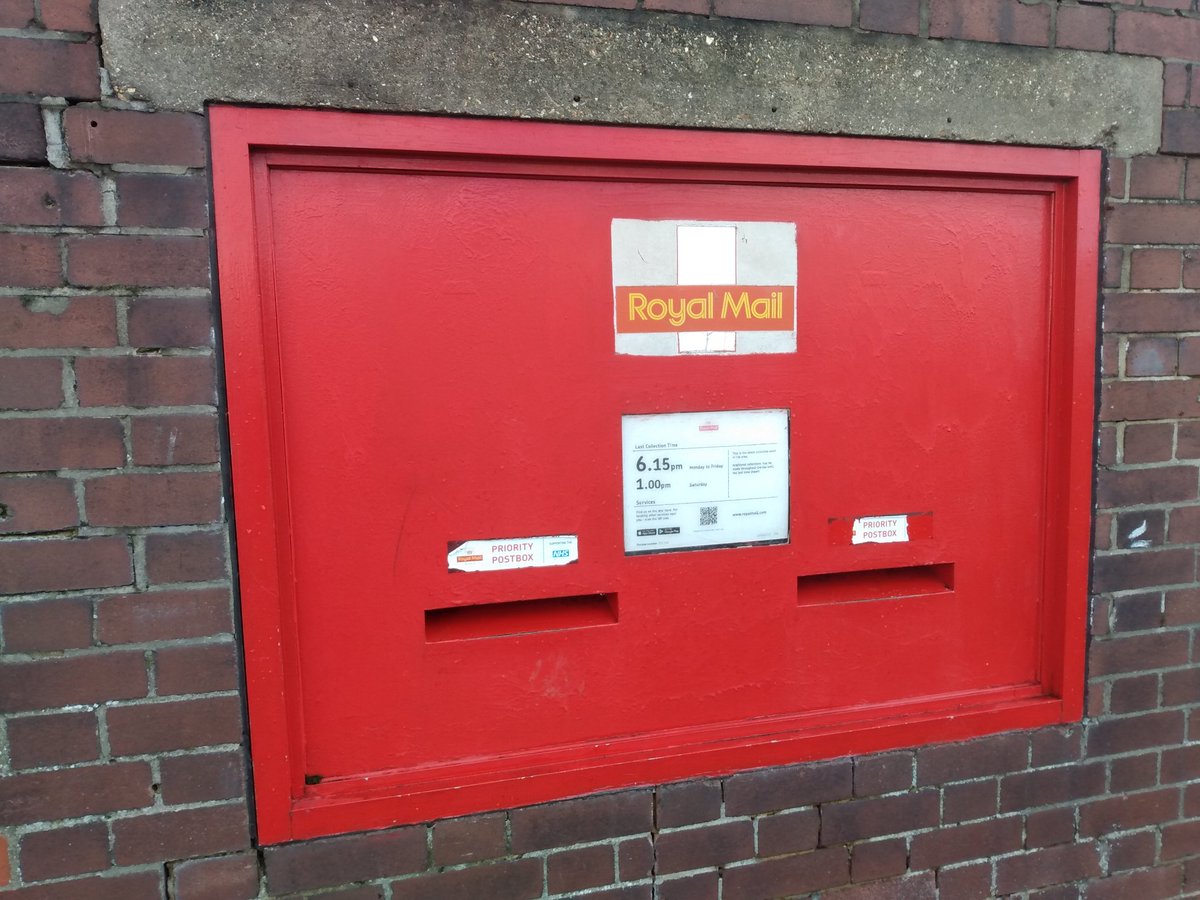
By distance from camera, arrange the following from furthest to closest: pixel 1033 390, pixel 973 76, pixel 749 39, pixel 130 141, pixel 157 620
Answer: pixel 1033 390
pixel 973 76
pixel 749 39
pixel 157 620
pixel 130 141

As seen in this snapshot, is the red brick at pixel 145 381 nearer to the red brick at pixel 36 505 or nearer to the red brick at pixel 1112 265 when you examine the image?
the red brick at pixel 36 505

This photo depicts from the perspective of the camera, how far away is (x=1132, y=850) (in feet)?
7.06

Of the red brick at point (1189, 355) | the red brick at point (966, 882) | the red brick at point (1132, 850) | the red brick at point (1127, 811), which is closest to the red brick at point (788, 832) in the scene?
the red brick at point (966, 882)

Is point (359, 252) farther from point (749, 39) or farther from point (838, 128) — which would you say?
point (838, 128)

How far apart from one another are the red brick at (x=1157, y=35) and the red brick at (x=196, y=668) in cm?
248

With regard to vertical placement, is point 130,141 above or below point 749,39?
below

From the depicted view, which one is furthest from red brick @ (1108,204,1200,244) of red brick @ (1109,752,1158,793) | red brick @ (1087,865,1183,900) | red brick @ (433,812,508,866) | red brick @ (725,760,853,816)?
red brick @ (433,812,508,866)

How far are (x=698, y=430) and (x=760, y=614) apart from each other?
48 centimetres

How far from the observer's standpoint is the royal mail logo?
170 cm

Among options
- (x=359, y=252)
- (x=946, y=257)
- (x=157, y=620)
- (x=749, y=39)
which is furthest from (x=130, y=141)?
(x=946, y=257)

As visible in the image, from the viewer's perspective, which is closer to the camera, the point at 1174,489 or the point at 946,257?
the point at 946,257

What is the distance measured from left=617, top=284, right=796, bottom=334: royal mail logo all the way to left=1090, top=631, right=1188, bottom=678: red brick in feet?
4.16

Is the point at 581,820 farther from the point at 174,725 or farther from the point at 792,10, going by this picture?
the point at 792,10

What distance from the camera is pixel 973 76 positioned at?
178 centimetres
